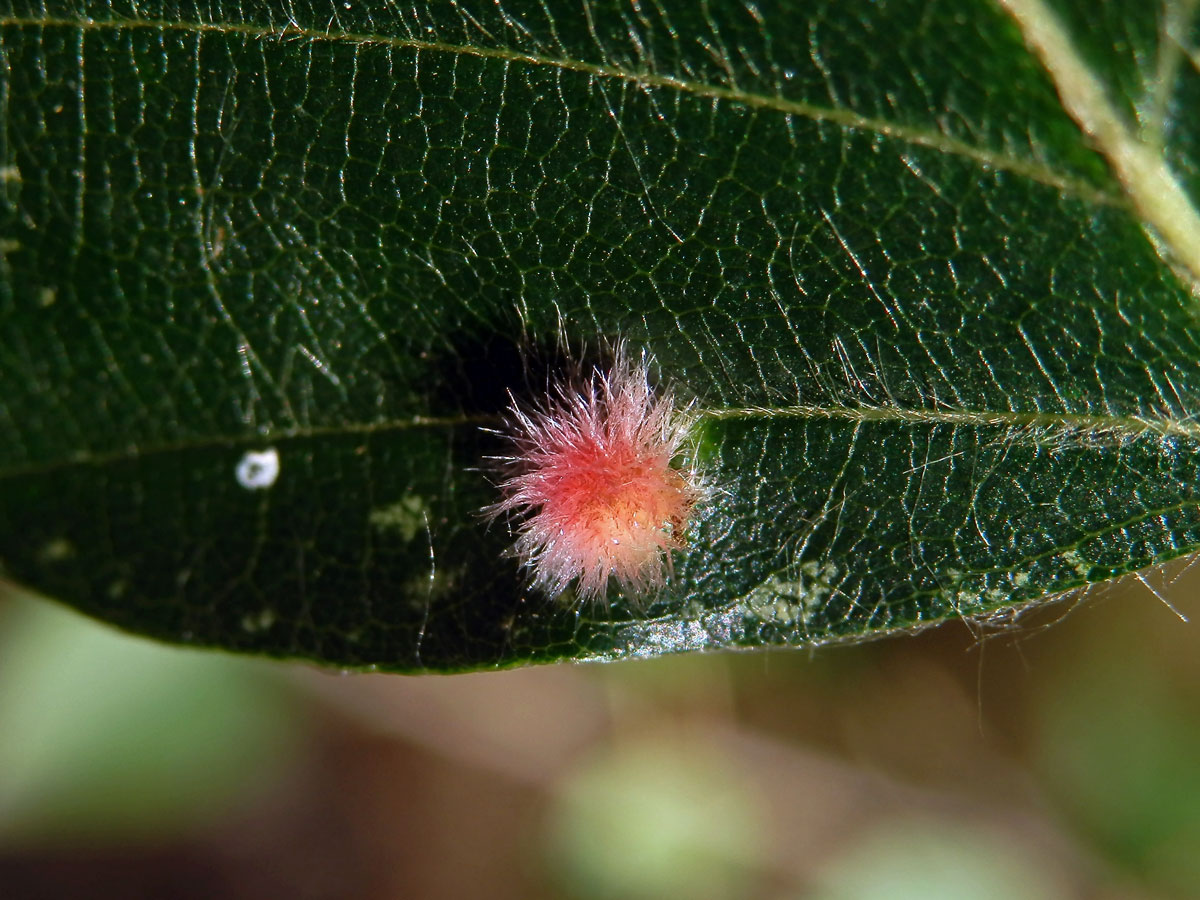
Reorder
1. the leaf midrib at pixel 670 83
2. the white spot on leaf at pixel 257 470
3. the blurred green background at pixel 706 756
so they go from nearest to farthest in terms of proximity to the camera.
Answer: the leaf midrib at pixel 670 83 < the white spot on leaf at pixel 257 470 < the blurred green background at pixel 706 756

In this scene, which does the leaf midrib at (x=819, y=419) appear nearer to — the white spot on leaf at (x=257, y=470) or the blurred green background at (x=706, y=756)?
the white spot on leaf at (x=257, y=470)

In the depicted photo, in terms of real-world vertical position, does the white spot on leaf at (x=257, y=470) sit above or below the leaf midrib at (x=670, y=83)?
below

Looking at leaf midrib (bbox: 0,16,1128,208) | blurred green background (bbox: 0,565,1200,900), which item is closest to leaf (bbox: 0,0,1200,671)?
leaf midrib (bbox: 0,16,1128,208)

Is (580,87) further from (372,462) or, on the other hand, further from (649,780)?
(649,780)

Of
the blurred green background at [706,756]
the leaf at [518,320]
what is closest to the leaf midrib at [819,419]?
→ the leaf at [518,320]

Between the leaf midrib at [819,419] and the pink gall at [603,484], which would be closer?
the leaf midrib at [819,419]

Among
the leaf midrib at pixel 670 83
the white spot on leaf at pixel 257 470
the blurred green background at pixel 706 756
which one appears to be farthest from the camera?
the blurred green background at pixel 706 756

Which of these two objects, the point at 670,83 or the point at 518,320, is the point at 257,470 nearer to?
the point at 518,320

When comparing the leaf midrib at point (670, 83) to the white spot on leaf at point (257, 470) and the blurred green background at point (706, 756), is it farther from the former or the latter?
the blurred green background at point (706, 756)
